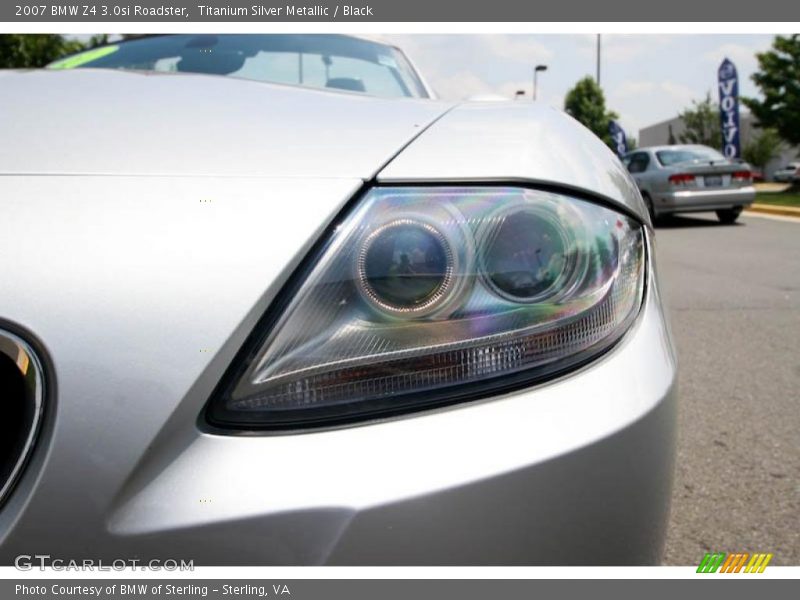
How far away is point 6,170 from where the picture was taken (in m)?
0.82

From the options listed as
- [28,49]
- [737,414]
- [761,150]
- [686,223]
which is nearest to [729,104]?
[686,223]

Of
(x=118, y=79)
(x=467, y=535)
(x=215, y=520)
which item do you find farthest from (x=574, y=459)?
(x=118, y=79)

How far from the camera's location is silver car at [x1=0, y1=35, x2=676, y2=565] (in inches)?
27.4

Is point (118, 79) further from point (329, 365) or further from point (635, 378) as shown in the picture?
point (635, 378)

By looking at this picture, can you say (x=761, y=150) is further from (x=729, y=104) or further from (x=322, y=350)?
(x=322, y=350)

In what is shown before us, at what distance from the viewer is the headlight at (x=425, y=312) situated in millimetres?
782

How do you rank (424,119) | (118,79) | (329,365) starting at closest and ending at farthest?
(329,365)
(424,119)
(118,79)

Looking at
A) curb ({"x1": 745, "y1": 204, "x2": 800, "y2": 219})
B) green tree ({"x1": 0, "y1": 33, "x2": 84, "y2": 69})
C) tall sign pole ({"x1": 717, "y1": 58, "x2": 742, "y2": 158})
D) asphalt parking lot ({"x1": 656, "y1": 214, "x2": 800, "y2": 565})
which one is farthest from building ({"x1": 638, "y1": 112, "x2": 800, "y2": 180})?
asphalt parking lot ({"x1": 656, "y1": 214, "x2": 800, "y2": 565})

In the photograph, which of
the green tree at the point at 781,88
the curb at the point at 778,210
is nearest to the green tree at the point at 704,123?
the green tree at the point at 781,88

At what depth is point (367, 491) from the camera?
2.27ft

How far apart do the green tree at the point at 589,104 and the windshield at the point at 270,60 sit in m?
42.3

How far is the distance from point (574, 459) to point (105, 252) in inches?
23.1

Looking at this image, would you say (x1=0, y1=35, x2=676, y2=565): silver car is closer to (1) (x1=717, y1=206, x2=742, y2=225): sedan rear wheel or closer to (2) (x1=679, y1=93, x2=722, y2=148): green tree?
(1) (x1=717, y1=206, x2=742, y2=225): sedan rear wheel

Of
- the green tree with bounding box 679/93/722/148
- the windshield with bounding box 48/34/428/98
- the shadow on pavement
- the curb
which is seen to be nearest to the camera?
the windshield with bounding box 48/34/428/98
